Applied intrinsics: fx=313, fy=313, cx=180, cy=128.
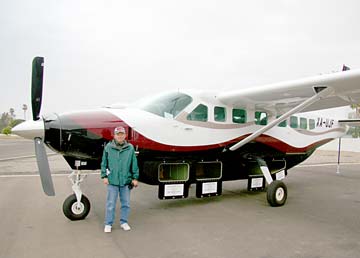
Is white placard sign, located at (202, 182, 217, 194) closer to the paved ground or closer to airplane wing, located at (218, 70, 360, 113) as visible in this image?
the paved ground

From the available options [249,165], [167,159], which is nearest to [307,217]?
[249,165]

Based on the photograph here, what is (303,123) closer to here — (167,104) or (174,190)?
(167,104)

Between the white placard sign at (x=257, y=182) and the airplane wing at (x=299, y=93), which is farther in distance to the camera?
the white placard sign at (x=257, y=182)

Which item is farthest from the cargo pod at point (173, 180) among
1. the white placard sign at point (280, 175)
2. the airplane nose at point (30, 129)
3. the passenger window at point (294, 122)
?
the passenger window at point (294, 122)

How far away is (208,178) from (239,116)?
179cm

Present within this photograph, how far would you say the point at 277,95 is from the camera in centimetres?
A: 693

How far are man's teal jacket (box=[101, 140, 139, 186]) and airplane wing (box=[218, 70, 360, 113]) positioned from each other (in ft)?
10.2

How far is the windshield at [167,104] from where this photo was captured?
6.45 metres

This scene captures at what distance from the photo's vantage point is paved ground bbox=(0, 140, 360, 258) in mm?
4148

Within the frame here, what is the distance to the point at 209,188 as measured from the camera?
23.1 ft

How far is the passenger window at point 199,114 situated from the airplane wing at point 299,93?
534mm

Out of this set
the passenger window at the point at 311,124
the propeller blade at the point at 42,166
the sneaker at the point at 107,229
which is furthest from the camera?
the passenger window at the point at 311,124

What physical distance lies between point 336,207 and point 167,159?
3929mm

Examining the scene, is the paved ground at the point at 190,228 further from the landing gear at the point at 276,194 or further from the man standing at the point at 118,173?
the man standing at the point at 118,173
